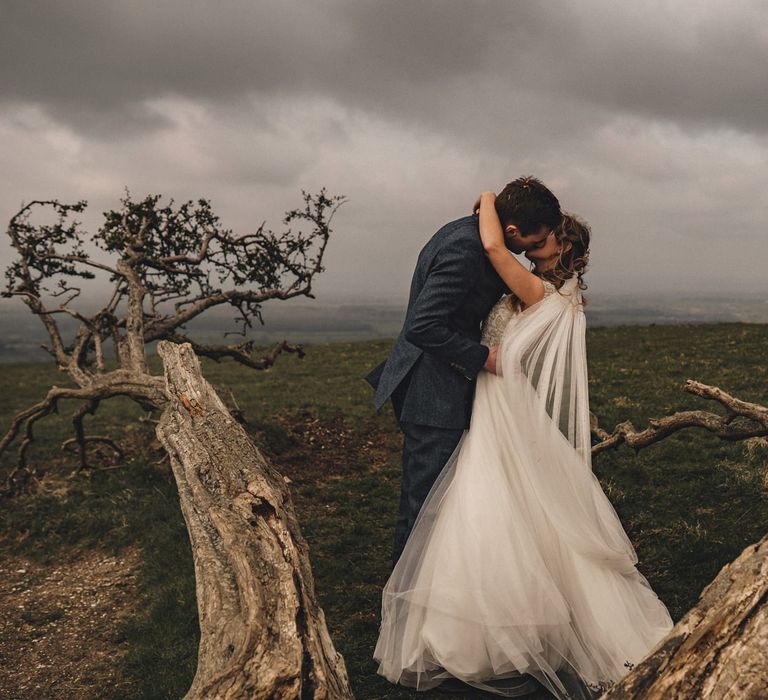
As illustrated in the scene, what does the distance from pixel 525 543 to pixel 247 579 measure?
191cm

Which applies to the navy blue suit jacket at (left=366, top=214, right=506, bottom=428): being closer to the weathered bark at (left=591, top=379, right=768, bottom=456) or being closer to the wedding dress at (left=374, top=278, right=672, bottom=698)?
the wedding dress at (left=374, top=278, right=672, bottom=698)

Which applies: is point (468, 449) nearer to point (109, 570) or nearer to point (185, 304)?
point (109, 570)

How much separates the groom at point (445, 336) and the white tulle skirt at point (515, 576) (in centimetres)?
18

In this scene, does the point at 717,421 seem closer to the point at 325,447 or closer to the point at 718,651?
the point at 718,651

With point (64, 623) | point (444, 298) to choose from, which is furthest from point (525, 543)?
point (64, 623)

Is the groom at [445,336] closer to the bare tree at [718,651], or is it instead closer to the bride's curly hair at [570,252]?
the bride's curly hair at [570,252]

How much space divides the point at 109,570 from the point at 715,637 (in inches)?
289

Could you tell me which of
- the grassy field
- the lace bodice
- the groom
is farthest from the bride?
the grassy field

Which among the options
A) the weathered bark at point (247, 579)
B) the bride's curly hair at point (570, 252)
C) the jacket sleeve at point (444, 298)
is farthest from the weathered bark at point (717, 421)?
the weathered bark at point (247, 579)

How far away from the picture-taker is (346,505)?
8898 millimetres

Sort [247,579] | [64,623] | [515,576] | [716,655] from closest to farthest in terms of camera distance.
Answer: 1. [716,655]
2. [247,579]
3. [515,576]
4. [64,623]

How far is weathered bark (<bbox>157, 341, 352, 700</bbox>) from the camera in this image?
8.41 feet

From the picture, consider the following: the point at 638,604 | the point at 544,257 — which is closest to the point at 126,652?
the point at 638,604

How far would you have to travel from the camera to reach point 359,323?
187 metres
